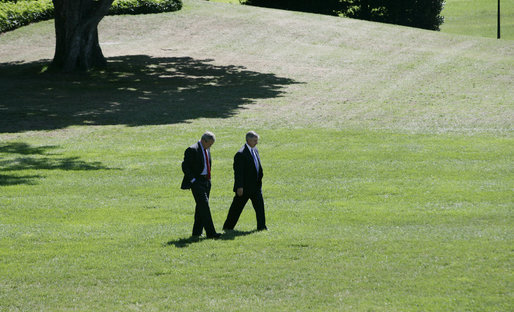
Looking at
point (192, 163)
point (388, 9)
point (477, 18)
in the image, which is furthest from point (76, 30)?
point (477, 18)

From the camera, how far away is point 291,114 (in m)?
29.0

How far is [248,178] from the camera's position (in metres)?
12.9

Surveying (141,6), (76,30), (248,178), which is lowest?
(248,178)

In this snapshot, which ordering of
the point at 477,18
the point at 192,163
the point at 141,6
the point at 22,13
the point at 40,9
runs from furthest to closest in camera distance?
1. the point at 477,18
2. the point at 141,6
3. the point at 40,9
4. the point at 22,13
5. the point at 192,163

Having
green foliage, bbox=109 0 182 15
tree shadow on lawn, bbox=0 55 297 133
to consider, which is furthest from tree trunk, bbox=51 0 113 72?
green foliage, bbox=109 0 182 15

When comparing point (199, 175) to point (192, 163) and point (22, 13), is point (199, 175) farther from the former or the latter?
point (22, 13)

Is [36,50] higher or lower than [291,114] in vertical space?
higher

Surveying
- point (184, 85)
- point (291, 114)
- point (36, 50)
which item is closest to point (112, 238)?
point (291, 114)

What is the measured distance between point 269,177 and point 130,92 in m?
15.9

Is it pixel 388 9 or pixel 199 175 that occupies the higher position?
pixel 388 9

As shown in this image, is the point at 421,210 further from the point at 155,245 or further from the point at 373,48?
the point at 373,48

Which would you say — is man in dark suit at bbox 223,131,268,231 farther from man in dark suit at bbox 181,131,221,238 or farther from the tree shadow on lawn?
the tree shadow on lawn

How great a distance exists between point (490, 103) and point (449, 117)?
3.90m

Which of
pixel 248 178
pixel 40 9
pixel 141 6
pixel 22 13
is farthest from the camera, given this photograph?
pixel 141 6
